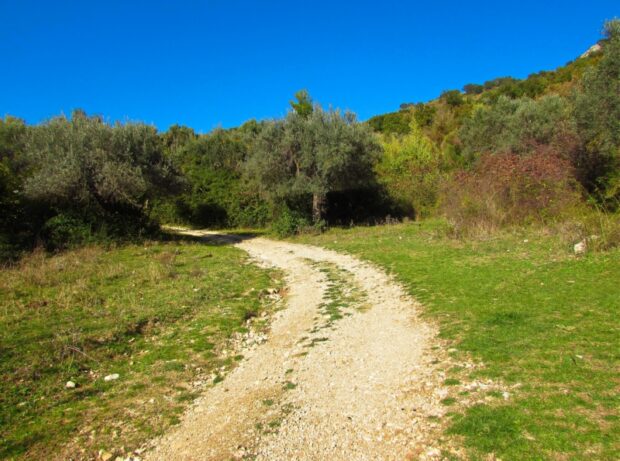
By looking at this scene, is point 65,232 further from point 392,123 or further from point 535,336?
point 392,123

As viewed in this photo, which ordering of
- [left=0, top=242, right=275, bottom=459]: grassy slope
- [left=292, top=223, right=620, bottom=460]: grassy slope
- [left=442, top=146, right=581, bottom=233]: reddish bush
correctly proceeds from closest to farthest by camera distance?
[left=292, top=223, right=620, bottom=460]: grassy slope < [left=0, top=242, right=275, bottom=459]: grassy slope < [left=442, top=146, right=581, bottom=233]: reddish bush

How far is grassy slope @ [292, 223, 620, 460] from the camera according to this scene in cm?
331

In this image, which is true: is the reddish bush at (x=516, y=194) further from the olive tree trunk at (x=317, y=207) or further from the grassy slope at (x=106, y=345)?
the grassy slope at (x=106, y=345)

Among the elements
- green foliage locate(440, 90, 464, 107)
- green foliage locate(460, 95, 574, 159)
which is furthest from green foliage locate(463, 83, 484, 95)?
green foliage locate(460, 95, 574, 159)

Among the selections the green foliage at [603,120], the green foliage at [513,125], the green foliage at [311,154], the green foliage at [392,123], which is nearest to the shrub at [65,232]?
the green foliage at [311,154]

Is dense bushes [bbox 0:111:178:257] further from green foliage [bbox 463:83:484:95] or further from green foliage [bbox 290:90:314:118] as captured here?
green foliage [bbox 463:83:484:95]

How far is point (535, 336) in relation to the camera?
5.36m

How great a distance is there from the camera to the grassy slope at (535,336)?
331 cm

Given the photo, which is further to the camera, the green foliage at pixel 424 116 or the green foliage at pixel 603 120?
the green foliage at pixel 424 116

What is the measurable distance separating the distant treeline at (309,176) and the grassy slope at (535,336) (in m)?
5.01

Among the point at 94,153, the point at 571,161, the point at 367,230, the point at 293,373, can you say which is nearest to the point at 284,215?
the point at 367,230

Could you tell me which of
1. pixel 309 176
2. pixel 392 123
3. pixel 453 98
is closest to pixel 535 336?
pixel 309 176

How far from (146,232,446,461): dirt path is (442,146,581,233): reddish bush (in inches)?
380

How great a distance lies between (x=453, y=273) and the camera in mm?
9844
